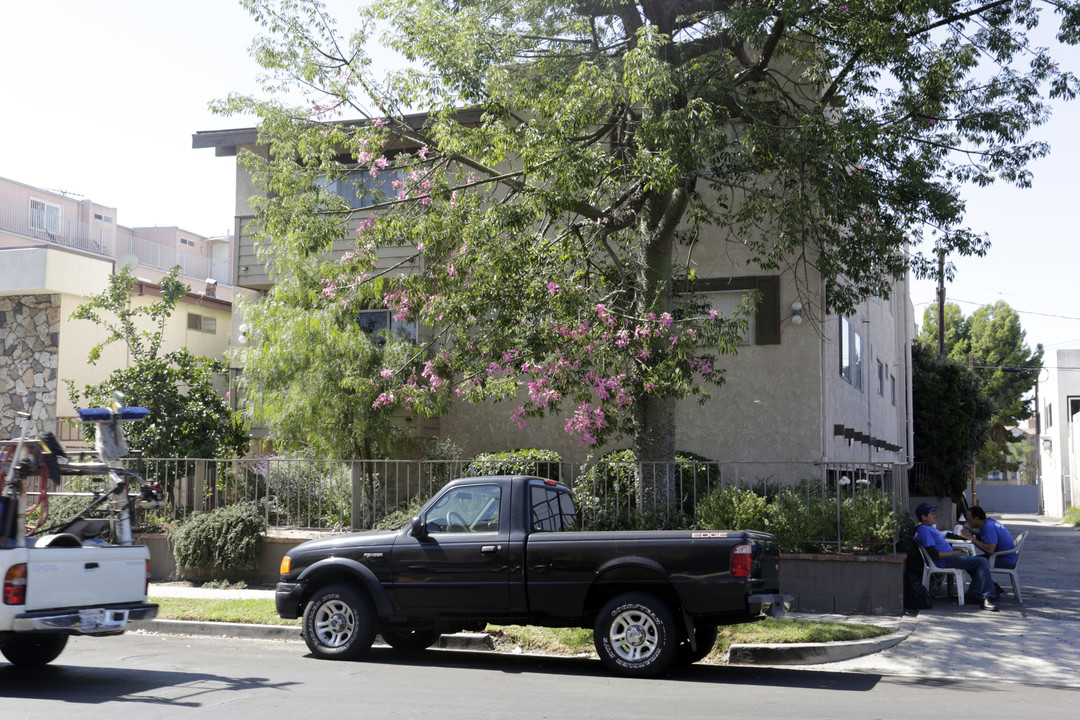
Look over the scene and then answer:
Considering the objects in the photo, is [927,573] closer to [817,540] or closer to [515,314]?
[817,540]

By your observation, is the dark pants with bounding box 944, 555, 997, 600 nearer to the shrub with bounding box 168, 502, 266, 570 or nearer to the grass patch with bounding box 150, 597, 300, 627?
the grass patch with bounding box 150, 597, 300, 627

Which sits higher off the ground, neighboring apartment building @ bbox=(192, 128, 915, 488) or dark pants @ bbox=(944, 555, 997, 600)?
neighboring apartment building @ bbox=(192, 128, 915, 488)

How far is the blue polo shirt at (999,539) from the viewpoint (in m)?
14.0

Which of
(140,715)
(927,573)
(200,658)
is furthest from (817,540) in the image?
(140,715)

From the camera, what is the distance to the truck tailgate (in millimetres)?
8242

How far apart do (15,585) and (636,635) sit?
5.22 m

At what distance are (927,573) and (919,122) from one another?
604 centimetres

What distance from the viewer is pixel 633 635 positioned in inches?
367

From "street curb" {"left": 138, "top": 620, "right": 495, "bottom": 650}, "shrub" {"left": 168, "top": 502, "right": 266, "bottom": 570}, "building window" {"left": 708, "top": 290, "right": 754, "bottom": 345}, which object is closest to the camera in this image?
"street curb" {"left": 138, "top": 620, "right": 495, "bottom": 650}

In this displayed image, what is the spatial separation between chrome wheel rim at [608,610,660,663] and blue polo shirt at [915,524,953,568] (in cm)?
568

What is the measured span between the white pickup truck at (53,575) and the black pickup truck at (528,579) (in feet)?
5.79

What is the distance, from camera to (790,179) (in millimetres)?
13844

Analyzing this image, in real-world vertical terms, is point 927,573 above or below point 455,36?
below

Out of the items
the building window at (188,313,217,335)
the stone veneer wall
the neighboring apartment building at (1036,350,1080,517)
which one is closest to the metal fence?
the stone veneer wall
